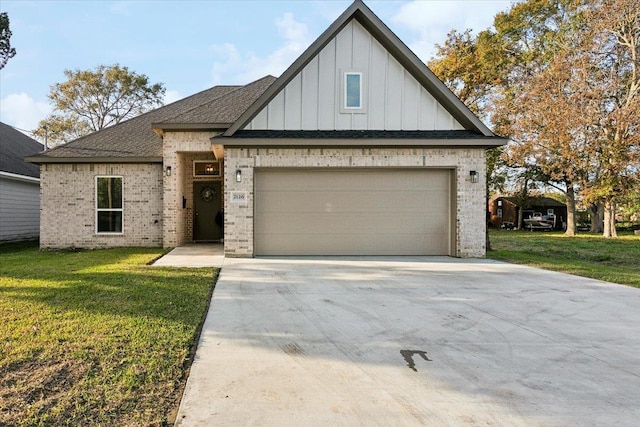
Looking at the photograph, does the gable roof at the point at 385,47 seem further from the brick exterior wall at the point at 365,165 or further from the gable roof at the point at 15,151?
the gable roof at the point at 15,151

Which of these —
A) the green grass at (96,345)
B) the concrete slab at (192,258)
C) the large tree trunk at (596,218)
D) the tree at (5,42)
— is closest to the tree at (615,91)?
the large tree trunk at (596,218)

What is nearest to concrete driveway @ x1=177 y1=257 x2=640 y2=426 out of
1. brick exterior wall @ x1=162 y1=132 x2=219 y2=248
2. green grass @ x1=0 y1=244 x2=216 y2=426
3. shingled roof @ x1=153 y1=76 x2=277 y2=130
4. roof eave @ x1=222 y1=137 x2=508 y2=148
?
green grass @ x1=0 y1=244 x2=216 y2=426

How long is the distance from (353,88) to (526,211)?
36.6 meters

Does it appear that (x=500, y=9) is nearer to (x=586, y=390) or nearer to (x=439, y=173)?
(x=439, y=173)

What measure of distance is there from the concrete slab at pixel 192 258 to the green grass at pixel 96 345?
148 cm

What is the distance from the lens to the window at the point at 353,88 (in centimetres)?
995

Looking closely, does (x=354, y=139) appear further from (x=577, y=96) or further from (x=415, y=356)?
(x=577, y=96)

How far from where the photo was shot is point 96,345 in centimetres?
352

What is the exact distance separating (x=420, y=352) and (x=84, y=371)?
2915 mm

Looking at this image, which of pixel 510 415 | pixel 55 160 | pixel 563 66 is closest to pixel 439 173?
pixel 510 415

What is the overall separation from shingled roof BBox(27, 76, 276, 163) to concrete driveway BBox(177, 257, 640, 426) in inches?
263

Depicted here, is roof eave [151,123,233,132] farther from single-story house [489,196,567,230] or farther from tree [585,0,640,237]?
single-story house [489,196,567,230]

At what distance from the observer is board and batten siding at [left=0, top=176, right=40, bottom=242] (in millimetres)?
13953

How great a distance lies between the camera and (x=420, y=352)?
359 cm
